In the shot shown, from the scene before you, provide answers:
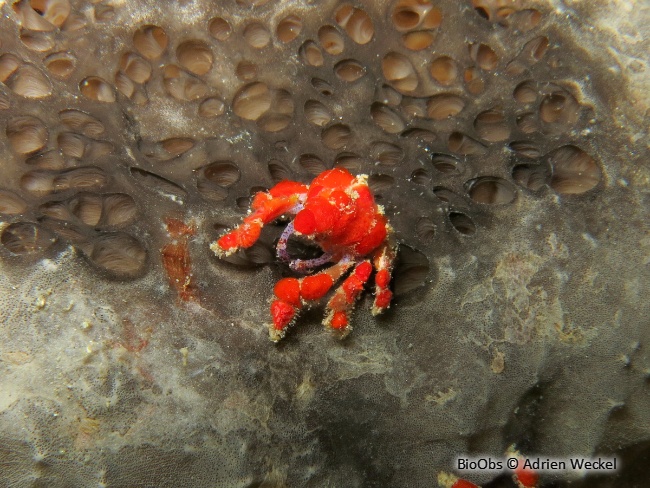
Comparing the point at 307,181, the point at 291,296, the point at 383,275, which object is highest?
the point at 307,181

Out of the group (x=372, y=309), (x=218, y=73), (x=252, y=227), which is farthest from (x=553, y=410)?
(x=218, y=73)

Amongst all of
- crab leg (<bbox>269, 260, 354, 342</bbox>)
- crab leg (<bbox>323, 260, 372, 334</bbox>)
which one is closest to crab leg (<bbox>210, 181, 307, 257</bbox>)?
crab leg (<bbox>269, 260, 354, 342</bbox>)

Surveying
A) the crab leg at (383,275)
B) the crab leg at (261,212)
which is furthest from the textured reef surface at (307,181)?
the crab leg at (261,212)

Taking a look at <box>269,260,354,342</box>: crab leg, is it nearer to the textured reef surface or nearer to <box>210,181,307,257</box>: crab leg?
the textured reef surface

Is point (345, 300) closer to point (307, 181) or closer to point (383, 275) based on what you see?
point (383, 275)

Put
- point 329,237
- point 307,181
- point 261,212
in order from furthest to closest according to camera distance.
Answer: point 307,181 < point 329,237 < point 261,212

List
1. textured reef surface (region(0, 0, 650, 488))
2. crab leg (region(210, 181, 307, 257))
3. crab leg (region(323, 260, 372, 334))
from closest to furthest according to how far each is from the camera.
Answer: crab leg (region(210, 181, 307, 257)) → textured reef surface (region(0, 0, 650, 488)) → crab leg (region(323, 260, 372, 334))

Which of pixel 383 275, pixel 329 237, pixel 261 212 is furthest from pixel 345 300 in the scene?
pixel 261 212

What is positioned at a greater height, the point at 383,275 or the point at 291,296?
the point at 383,275
